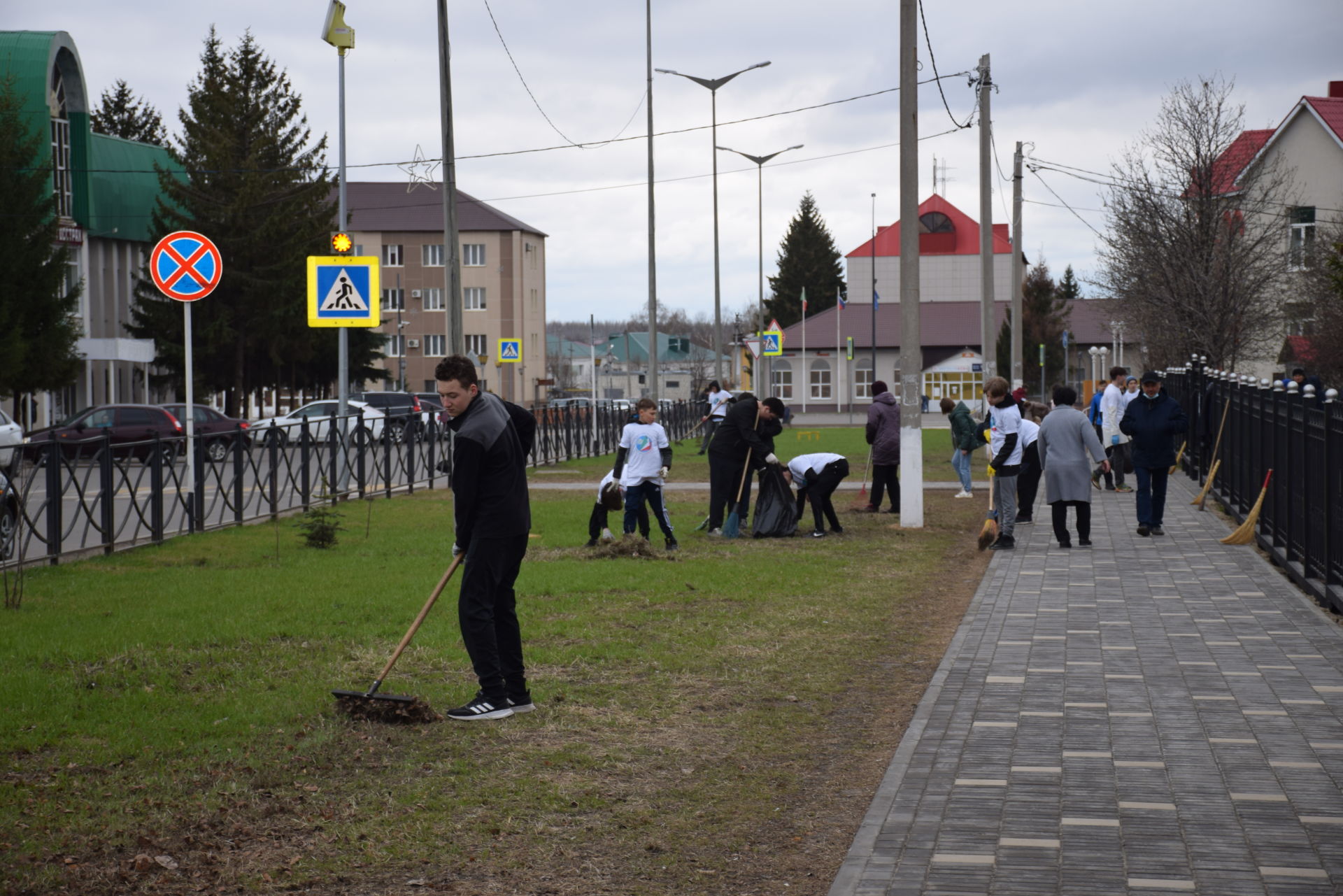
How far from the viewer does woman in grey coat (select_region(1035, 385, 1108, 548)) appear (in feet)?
46.1

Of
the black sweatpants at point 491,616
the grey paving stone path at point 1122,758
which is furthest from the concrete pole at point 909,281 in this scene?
the black sweatpants at point 491,616

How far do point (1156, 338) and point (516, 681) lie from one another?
116 ft

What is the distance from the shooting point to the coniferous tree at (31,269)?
111 ft

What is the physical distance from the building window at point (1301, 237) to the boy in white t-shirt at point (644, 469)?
82.7ft

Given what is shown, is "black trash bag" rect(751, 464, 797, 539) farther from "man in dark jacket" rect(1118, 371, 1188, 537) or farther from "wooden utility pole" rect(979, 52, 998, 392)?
"wooden utility pole" rect(979, 52, 998, 392)

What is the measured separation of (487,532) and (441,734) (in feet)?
3.35

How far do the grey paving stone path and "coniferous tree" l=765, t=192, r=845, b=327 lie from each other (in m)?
93.0

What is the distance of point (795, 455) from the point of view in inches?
1236

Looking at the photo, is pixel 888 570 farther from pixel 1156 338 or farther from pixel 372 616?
pixel 1156 338

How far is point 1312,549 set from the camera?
435 inches

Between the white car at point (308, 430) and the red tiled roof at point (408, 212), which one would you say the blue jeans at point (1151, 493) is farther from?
the red tiled roof at point (408, 212)

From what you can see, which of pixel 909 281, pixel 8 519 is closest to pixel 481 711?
pixel 8 519

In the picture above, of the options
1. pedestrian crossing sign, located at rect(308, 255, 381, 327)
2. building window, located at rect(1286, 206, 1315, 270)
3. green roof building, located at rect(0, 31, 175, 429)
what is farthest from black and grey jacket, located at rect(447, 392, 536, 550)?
green roof building, located at rect(0, 31, 175, 429)

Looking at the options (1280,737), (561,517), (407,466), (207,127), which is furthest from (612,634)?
(207,127)
